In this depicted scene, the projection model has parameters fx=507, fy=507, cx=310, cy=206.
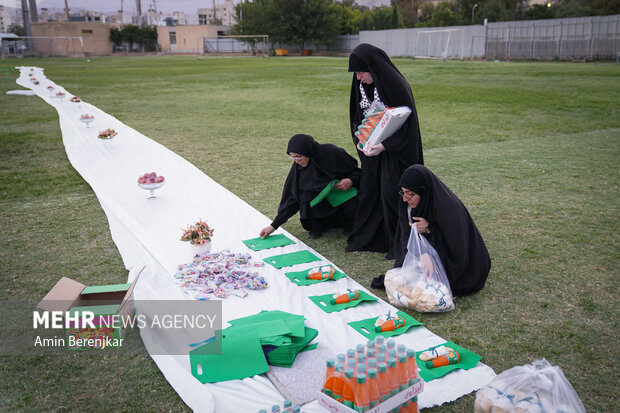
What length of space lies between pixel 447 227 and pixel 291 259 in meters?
1.54

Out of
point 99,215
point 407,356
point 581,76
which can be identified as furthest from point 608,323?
point 581,76

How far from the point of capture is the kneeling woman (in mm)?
3766

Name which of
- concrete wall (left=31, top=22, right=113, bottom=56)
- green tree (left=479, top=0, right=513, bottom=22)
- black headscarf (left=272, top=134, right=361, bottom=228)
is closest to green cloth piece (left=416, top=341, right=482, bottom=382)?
black headscarf (left=272, top=134, right=361, bottom=228)

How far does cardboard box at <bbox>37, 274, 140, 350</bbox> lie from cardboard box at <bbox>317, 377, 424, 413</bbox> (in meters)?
1.57

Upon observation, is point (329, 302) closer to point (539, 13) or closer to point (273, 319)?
point (273, 319)

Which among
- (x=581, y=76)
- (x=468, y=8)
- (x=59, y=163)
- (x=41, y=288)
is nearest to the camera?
(x=41, y=288)

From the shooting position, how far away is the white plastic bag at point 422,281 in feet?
12.1

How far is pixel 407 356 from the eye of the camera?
2494 millimetres

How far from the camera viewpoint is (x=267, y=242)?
5082 mm

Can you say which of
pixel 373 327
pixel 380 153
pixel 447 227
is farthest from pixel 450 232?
pixel 380 153

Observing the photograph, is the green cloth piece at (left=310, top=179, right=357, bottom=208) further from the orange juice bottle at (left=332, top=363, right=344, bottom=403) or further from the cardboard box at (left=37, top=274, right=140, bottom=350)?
the orange juice bottle at (left=332, top=363, right=344, bottom=403)

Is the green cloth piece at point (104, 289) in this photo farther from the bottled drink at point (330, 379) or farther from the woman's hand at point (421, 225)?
the woman's hand at point (421, 225)

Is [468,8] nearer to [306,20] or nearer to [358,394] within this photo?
[306,20]

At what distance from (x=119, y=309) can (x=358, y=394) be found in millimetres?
1737
